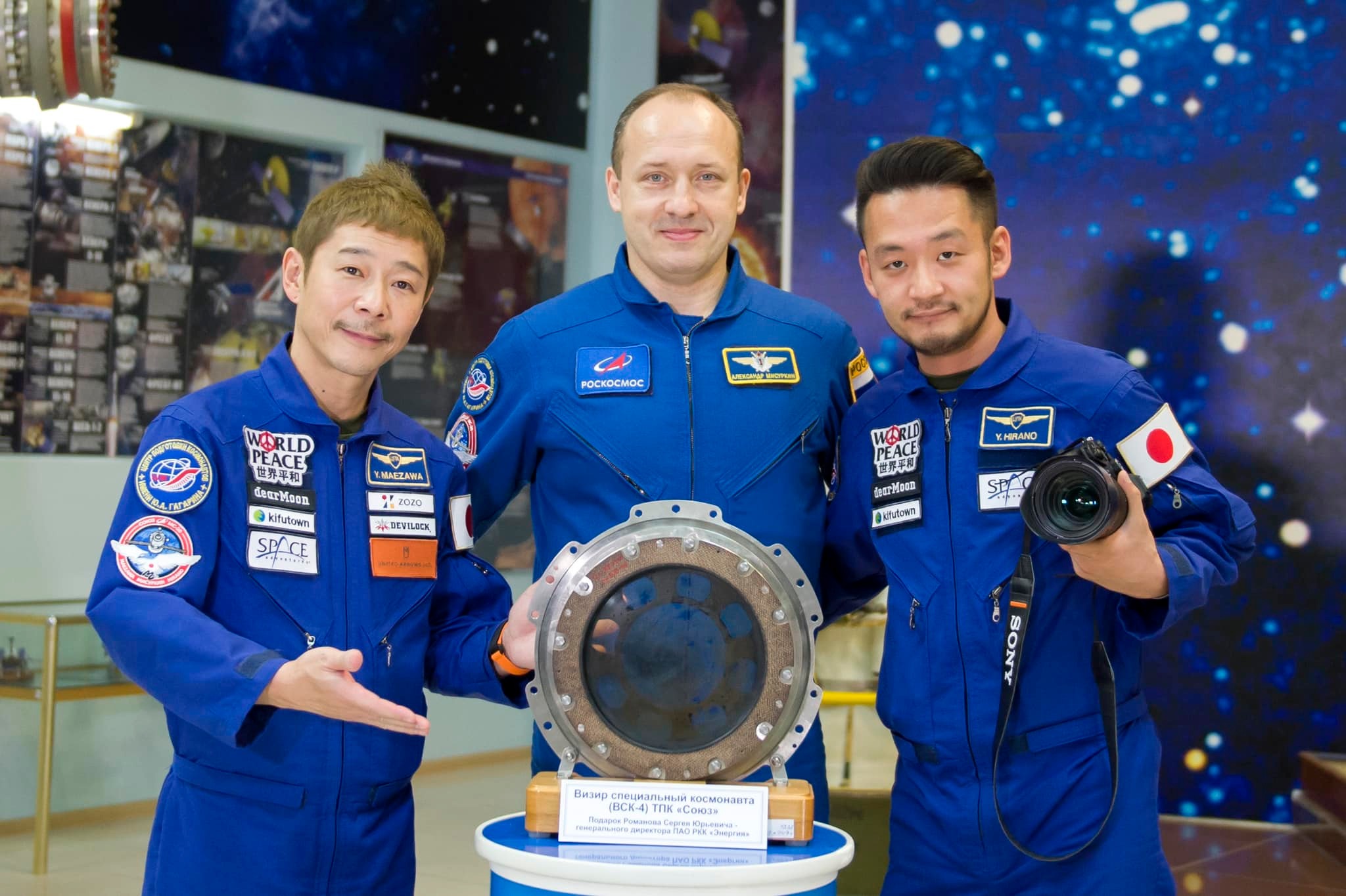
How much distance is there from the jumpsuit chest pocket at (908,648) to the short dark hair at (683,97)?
0.76 m

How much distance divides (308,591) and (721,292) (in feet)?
2.96

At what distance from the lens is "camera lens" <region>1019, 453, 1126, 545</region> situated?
1764mm

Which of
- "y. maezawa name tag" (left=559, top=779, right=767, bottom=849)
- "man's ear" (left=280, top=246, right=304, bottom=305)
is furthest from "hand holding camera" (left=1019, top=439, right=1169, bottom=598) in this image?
"man's ear" (left=280, top=246, right=304, bottom=305)

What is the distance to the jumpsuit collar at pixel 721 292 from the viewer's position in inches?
92.4

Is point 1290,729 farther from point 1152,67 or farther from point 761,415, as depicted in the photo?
point 761,415

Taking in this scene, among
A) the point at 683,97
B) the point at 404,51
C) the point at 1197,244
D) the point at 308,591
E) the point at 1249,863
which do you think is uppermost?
the point at 404,51

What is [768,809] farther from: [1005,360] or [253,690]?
[1005,360]

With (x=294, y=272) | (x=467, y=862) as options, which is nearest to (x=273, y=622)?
(x=294, y=272)

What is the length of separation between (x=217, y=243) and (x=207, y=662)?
4.11 m

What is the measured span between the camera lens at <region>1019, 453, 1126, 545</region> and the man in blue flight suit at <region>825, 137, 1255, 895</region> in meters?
0.11

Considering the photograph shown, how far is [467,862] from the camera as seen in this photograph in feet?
15.6

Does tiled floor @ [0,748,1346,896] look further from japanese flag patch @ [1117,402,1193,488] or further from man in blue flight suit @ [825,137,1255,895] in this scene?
japanese flag patch @ [1117,402,1193,488]

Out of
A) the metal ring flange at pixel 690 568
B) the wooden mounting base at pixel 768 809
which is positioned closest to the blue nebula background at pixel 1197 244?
the metal ring flange at pixel 690 568

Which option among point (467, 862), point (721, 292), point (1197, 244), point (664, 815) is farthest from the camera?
point (467, 862)
